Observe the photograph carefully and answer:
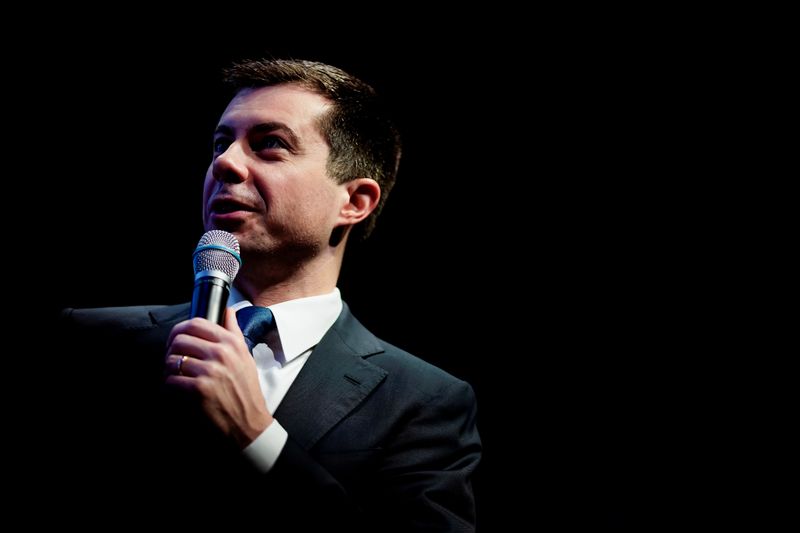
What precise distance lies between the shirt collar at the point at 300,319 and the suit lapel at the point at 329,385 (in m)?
0.04

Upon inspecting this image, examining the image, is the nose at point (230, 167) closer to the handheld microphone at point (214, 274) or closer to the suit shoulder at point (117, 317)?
the handheld microphone at point (214, 274)

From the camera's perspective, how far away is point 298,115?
6.23 feet

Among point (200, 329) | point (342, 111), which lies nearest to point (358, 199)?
point (342, 111)

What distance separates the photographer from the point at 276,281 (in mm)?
1876

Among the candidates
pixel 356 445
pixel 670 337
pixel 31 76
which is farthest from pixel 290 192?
pixel 670 337

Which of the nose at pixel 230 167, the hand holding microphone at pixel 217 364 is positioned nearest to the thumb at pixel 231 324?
the hand holding microphone at pixel 217 364

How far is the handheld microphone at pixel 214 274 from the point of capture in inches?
47.6

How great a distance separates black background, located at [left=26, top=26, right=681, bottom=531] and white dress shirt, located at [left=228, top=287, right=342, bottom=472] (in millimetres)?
811

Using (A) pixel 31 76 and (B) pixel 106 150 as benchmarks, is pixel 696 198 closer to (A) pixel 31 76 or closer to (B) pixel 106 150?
(B) pixel 106 150

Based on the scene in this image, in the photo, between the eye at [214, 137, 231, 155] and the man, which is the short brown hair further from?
the eye at [214, 137, 231, 155]

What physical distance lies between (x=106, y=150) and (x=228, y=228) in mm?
1289

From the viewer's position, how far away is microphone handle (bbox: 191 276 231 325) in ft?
3.94

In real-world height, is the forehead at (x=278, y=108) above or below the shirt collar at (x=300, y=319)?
above

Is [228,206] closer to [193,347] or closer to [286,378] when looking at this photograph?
[286,378]
